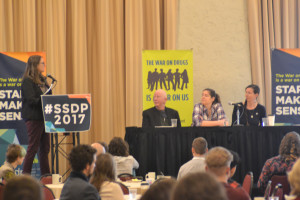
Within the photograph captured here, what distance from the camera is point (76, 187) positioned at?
3449mm

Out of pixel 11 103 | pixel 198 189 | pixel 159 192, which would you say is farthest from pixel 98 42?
pixel 198 189

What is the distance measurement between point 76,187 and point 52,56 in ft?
18.5

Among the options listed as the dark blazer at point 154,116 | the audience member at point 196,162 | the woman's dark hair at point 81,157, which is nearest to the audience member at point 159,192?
the woman's dark hair at point 81,157

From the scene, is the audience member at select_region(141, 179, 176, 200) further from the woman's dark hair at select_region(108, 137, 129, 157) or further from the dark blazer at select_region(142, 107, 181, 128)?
the dark blazer at select_region(142, 107, 181, 128)

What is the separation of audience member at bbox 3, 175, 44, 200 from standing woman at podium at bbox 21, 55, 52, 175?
471cm

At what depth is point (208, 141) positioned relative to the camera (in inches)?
270

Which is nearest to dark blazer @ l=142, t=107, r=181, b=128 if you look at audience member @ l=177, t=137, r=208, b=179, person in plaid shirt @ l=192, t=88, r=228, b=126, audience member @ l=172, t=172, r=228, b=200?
person in plaid shirt @ l=192, t=88, r=228, b=126

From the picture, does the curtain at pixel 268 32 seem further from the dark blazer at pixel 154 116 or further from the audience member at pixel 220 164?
the audience member at pixel 220 164

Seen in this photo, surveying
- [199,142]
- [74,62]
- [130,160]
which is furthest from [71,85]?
[199,142]

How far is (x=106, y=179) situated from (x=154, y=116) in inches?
148

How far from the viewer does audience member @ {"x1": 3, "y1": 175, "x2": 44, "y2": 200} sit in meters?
Answer: 1.93

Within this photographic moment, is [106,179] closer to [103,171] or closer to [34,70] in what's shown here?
[103,171]

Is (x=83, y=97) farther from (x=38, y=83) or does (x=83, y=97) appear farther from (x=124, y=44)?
(x=124, y=44)

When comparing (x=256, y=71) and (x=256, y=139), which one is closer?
(x=256, y=139)
